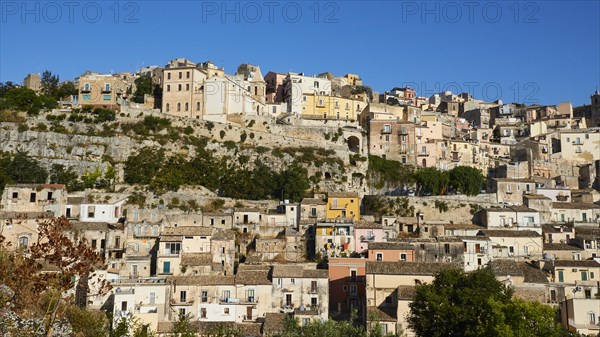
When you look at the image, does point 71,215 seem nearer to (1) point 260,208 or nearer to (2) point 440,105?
(1) point 260,208

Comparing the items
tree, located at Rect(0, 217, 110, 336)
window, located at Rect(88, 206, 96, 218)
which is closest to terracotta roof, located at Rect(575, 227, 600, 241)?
window, located at Rect(88, 206, 96, 218)

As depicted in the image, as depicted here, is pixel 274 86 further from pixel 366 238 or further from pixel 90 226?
pixel 90 226

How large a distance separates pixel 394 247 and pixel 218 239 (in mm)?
14218

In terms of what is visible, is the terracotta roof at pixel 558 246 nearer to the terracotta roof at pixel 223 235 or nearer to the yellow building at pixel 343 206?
the yellow building at pixel 343 206

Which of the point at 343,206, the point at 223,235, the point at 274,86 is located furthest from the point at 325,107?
the point at 223,235

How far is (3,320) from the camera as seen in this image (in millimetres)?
19719

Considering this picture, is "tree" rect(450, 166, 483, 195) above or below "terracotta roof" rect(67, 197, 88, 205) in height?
above

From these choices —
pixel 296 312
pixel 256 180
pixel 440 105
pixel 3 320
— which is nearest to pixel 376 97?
pixel 440 105

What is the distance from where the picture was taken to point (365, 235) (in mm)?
57656

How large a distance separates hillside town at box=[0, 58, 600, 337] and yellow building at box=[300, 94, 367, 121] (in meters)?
0.19

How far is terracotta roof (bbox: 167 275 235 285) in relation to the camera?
48.0m

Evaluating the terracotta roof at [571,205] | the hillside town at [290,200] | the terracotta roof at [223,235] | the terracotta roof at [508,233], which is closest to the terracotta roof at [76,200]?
the hillside town at [290,200]

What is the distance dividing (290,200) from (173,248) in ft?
53.1

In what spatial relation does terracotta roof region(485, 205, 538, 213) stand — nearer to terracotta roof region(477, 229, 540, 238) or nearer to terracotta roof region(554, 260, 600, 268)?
terracotta roof region(477, 229, 540, 238)
